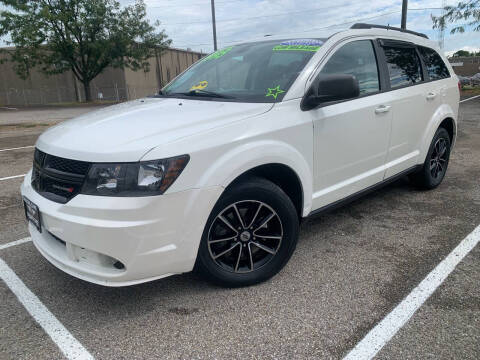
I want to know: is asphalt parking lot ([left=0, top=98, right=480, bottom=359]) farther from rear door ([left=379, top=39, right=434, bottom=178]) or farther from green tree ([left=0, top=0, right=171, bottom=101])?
green tree ([left=0, top=0, right=171, bottom=101])

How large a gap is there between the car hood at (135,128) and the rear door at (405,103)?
5.42 ft

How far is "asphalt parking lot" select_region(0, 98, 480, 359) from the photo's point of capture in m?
2.13

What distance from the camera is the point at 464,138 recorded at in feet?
27.7

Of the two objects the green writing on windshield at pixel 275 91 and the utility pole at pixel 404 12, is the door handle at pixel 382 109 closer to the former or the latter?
the green writing on windshield at pixel 275 91

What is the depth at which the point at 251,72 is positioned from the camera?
10.6 ft

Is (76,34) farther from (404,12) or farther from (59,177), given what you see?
(59,177)

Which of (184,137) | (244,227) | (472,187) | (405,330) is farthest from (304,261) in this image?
(472,187)

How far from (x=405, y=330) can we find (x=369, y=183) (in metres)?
1.61

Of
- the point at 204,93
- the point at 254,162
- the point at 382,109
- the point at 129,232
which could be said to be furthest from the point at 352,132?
the point at 129,232

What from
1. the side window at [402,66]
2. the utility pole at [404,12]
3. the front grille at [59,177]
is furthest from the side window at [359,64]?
the utility pole at [404,12]

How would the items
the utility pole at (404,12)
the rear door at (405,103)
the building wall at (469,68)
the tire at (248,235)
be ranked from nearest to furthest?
the tire at (248,235) → the rear door at (405,103) → the utility pole at (404,12) → the building wall at (469,68)

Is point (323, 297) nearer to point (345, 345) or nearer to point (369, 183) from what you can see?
point (345, 345)

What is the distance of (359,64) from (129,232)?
8.07 feet

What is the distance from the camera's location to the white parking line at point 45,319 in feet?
6.98
